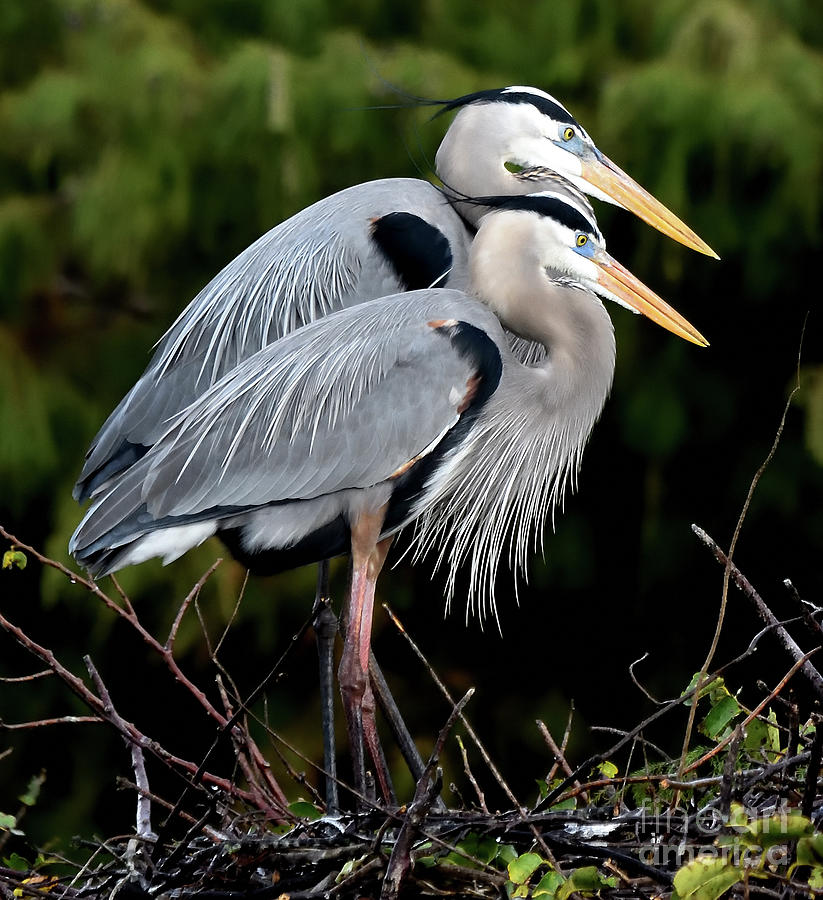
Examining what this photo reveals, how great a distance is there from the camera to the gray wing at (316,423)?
295cm

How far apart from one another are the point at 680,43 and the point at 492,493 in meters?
1.76

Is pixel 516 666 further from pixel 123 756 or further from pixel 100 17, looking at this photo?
pixel 100 17

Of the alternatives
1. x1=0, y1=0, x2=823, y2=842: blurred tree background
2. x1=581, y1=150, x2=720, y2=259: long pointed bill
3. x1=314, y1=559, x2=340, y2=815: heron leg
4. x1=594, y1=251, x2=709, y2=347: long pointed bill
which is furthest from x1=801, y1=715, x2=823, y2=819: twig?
x1=0, y1=0, x2=823, y2=842: blurred tree background

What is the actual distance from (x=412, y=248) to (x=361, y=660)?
3.20 ft

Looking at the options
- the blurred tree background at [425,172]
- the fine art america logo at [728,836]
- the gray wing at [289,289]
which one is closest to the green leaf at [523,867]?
the fine art america logo at [728,836]

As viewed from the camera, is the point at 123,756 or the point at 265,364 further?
the point at 123,756

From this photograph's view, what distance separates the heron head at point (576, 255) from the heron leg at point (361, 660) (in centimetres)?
66

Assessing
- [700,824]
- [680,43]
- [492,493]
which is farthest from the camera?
[680,43]

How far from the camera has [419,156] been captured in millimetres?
4434

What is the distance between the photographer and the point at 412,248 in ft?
11.2

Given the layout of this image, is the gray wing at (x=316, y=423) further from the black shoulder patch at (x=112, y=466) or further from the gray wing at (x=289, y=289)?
the gray wing at (x=289, y=289)

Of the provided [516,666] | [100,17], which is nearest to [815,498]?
[516,666]

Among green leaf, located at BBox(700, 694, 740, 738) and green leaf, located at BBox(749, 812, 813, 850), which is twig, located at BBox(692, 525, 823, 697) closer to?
green leaf, located at BBox(700, 694, 740, 738)

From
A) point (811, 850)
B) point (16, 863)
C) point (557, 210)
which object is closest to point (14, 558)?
point (16, 863)
